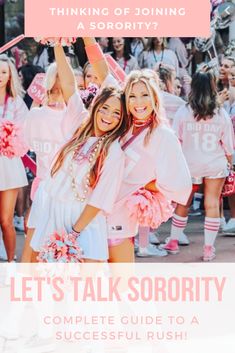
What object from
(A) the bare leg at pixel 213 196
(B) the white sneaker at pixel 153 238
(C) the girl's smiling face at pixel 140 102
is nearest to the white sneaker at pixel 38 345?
(B) the white sneaker at pixel 153 238

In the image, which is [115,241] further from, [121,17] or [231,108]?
[121,17]

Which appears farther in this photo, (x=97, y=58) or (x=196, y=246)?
(x=196, y=246)

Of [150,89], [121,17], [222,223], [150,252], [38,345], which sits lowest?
[38,345]

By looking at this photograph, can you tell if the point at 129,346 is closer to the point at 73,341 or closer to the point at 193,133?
the point at 73,341

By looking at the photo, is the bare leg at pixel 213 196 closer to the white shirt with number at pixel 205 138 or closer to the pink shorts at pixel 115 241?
the white shirt with number at pixel 205 138

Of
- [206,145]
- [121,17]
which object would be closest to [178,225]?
[206,145]

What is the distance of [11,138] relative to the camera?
399 centimetres

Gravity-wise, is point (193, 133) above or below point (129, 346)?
above

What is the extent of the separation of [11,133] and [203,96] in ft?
2.48

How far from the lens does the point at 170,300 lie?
397 cm

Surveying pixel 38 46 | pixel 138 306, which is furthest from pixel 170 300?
pixel 38 46

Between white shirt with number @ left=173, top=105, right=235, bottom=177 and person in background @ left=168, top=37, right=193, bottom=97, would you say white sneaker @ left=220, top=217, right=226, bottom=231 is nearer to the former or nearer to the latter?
white shirt with number @ left=173, top=105, right=235, bottom=177

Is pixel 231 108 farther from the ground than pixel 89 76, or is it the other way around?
pixel 89 76

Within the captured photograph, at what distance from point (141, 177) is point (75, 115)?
1.14ft
